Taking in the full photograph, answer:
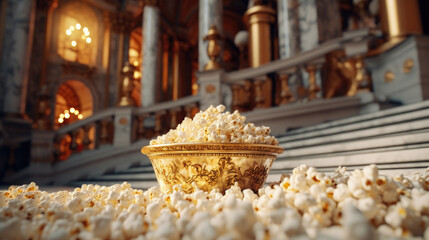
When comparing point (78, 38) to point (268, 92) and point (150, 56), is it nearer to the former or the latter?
point (150, 56)

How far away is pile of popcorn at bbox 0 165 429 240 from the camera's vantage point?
0.88 m

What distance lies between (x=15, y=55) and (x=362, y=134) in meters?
9.18

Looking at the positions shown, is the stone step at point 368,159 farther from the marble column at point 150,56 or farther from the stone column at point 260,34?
the marble column at point 150,56

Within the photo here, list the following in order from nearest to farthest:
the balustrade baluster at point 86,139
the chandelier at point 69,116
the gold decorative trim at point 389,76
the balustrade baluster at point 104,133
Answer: the gold decorative trim at point 389,76 → the balustrade baluster at point 104,133 → the balustrade baluster at point 86,139 → the chandelier at point 69,116

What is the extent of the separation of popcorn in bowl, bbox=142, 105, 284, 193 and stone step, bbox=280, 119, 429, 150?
1715mm

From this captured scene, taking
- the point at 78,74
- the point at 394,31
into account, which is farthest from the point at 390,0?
the point at 78,74

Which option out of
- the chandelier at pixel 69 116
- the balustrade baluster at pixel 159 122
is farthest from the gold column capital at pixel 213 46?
the chandelier at pixel 69 116

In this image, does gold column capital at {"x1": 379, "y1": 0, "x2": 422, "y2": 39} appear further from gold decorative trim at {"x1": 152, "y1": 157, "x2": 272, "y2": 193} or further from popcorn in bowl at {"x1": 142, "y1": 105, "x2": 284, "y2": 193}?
gold decorative trim at {"x1": 152, "y1": 157, "x2": 272, "y2": 193}

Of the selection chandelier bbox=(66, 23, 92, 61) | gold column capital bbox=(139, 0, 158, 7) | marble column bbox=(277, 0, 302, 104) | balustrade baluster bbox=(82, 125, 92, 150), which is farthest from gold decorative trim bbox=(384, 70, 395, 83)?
chandelier bbox=(66, 23, 92, 61)

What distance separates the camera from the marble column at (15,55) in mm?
8367

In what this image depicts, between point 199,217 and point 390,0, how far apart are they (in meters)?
5.59

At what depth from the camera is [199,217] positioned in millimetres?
1003

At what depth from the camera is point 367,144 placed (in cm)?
288

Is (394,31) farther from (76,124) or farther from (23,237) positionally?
(76,124)
